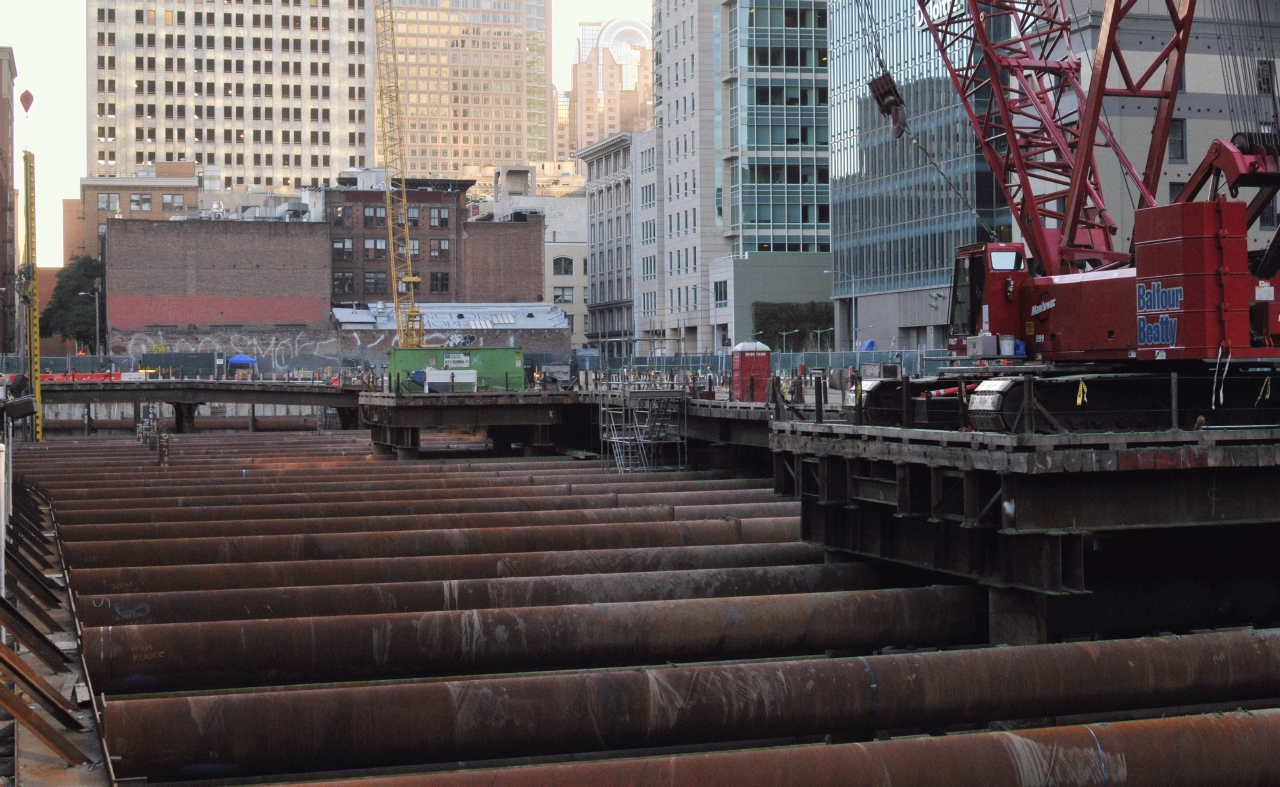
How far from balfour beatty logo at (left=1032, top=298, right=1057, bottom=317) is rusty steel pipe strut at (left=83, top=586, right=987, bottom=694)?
5.15 m

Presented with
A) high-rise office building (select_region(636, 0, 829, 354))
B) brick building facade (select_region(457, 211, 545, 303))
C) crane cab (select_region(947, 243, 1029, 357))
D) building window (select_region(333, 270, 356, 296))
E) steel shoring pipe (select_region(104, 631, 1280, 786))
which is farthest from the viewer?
brick building facade (select_region(457, 211, 545, 303))

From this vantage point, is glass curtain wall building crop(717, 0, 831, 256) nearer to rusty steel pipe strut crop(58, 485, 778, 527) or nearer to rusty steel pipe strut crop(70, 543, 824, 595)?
rusty steel pipe strut crop(58, 485, 778, 527)

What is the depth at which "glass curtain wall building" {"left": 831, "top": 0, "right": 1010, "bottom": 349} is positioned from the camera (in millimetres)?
85562

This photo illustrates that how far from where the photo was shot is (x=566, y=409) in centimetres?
5775

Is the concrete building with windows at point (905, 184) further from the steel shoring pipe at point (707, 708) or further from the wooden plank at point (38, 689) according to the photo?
the wooden plank at point (38, 689)

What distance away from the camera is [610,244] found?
15525cm

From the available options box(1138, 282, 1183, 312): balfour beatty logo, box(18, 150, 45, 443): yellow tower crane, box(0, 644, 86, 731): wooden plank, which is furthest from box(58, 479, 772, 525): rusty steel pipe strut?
box(18, 150, 45, 443): yellow tower crane

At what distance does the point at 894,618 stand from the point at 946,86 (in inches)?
2714

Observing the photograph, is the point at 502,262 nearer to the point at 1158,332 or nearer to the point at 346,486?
the point at 346,486

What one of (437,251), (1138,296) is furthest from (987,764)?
(437,251)

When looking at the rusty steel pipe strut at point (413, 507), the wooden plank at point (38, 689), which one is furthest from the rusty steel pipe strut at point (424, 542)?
the wooden plank at point (38, 689)

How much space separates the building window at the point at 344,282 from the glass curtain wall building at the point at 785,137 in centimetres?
3830

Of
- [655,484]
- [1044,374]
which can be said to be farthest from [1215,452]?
[655,484]

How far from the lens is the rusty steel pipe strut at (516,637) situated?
1820 centimetres
